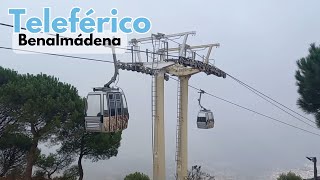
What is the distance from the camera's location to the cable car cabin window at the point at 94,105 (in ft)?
36.8

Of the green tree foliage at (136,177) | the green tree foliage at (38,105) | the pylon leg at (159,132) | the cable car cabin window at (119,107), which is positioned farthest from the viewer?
the green tree foliage at (38,105)

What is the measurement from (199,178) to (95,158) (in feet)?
25.2

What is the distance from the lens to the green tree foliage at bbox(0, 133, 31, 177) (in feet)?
65.0

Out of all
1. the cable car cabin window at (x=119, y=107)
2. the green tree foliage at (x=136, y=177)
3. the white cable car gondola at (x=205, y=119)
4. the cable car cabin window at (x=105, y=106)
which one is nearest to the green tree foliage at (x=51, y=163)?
the green tree foliage at (x=136, y=177)

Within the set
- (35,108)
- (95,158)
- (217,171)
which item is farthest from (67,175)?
(217,171)

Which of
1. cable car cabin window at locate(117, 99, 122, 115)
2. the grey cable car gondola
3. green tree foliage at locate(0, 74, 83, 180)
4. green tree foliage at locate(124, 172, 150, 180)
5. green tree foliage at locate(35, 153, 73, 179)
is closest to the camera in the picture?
the grey cable car gondola

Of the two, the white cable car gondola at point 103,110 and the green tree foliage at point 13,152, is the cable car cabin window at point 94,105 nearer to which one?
the white cable car gondola at point 103,110

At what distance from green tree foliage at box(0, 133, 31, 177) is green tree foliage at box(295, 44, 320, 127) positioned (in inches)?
617

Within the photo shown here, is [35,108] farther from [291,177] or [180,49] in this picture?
[291,177]

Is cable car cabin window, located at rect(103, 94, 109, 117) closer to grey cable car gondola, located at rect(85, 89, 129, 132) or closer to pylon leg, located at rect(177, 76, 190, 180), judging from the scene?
grey cable car gondola, located at rect(85, 89, 129, 132)

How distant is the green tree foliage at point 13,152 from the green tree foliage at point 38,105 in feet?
1.28

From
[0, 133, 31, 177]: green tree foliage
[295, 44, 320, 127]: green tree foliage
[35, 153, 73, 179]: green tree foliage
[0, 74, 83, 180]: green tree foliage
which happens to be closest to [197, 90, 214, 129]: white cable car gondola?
[295, 44, 320, 127]: green tree foliage

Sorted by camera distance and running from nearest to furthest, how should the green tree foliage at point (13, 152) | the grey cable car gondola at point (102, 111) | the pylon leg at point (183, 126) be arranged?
the grey cable car gondola at point (102, 111) → the green tree foliage at point (13, 152) → the pylon leg at point (183, 126)

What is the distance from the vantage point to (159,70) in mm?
16672
